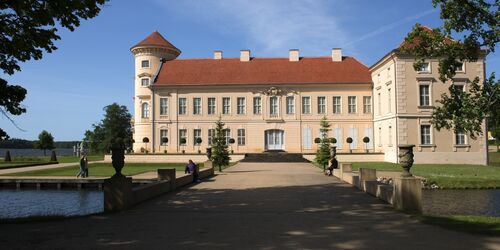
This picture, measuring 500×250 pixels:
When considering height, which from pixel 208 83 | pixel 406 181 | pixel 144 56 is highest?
pixel 144 56

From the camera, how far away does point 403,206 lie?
429 inches

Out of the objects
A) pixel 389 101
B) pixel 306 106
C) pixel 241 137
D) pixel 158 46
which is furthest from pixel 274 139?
pixel 158 46

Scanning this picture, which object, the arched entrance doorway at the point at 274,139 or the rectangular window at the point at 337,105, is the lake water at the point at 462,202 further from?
the arched entrance doorway at the point at 274,139

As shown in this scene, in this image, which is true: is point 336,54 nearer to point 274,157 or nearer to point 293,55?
point 293,55

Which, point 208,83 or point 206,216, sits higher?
point 208,83

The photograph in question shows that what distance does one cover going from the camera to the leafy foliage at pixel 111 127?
3039 inches

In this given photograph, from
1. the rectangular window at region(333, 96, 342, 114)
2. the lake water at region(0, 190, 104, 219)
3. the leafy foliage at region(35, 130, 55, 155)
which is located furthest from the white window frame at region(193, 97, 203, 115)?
the leafy foliage at region(35, 130, 55, 155)

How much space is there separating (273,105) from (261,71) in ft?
14.9

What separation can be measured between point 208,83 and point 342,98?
14631 millimetres

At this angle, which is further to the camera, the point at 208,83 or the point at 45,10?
the point at 208,83

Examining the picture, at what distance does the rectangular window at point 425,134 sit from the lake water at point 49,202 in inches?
1115

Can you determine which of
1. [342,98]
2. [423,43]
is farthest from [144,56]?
[423,43]

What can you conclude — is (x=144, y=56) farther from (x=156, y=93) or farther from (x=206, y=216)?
(x=206, y=216)

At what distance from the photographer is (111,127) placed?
255ft
